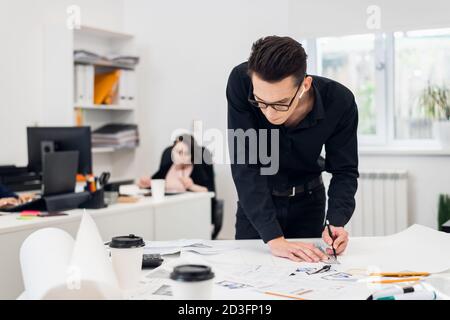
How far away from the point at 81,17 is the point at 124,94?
0.68 m

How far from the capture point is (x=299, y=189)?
181cm

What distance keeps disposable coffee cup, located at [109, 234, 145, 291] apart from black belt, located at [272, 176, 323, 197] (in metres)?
0.73

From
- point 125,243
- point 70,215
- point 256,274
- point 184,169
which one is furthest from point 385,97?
point 125,243

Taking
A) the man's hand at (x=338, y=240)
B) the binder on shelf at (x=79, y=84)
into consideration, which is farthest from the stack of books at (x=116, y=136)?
the man's hand at (x=338, y=240)

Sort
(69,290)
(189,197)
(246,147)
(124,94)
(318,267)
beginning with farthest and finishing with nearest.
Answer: (124,94) < (189,197) < (246,147) < (318,267) < (69,290)

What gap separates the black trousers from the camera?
180cm

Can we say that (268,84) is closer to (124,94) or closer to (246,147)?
(246,147)

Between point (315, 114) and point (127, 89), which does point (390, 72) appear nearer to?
point (127, 89)

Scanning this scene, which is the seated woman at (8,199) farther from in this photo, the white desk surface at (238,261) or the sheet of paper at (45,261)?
the sheet of paper at (45,261)

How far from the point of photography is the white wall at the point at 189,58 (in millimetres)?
3916

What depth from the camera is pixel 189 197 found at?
2.90 metres

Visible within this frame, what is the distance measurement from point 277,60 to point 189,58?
2.90 meters

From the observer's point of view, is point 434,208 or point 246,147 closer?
point 246,147
